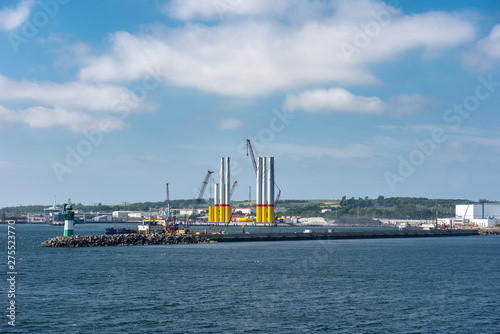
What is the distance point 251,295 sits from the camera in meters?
47.3

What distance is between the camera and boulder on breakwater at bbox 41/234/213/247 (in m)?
99.2

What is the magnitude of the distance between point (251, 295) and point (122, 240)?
66.3 metres

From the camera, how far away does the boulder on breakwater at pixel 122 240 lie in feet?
325

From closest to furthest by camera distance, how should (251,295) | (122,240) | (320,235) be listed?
1. (251,295)
2. (122,240)
3. (320,235)

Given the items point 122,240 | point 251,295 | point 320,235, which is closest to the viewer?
point 251,295

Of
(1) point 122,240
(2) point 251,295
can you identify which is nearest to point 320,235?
(1) point 122,240

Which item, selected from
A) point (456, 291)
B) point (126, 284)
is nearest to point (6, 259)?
point (126, 284)

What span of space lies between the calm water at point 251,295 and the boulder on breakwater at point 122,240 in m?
21.1

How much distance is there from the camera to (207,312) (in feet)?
132

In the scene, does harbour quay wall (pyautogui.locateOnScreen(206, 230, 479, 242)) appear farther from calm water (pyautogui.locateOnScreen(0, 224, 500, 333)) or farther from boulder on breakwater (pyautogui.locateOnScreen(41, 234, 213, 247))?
calm water (pyautogui.locateOnScreen(0, 224, 500, 333))

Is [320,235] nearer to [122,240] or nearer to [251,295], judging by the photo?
[122,240]

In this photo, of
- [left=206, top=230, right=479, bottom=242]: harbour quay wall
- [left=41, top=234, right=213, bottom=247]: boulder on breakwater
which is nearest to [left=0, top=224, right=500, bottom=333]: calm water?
[left=41, top=234, right=213, bottom=247]: boulder on breakwater

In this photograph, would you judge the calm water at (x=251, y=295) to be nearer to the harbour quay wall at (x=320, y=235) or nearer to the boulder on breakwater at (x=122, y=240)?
the boulder on breakwater at (x=122, y=240)

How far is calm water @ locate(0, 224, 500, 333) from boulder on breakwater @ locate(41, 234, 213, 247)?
69.2 feet
